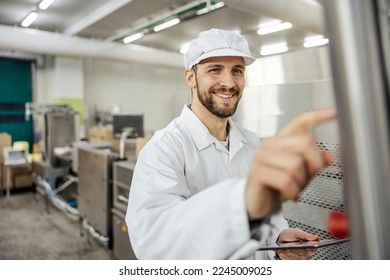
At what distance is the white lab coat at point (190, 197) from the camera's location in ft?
1.28

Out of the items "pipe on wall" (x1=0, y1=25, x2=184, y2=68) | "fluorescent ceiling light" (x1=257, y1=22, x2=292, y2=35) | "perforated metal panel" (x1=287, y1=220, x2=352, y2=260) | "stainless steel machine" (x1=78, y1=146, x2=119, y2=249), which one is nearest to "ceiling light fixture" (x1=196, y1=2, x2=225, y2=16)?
"pipe on wall" (x1=0, y1=25, x2=184, y2=68)

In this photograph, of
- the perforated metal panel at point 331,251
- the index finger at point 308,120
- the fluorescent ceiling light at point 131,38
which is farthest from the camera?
the fluorescent ceiling light at point 131,38

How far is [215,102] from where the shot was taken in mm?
637

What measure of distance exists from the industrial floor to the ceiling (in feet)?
3.72

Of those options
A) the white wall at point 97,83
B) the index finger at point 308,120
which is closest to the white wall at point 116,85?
the white wall at point 97,83

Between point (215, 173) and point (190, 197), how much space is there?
0.17m

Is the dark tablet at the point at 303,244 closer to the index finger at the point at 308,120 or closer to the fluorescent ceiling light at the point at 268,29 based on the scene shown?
the index finger at the point at 308,120

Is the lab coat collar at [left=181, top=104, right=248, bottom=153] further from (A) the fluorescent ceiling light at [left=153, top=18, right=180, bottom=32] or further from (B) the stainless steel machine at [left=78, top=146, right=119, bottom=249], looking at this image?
(A) the fluorescent ceiling light at [left=153, top=18, right=180, bottom=32]

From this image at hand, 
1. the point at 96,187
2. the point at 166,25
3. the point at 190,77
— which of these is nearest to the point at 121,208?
the point at 96,187

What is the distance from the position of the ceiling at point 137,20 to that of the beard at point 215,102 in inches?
10.1

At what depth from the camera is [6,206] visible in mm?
2873
